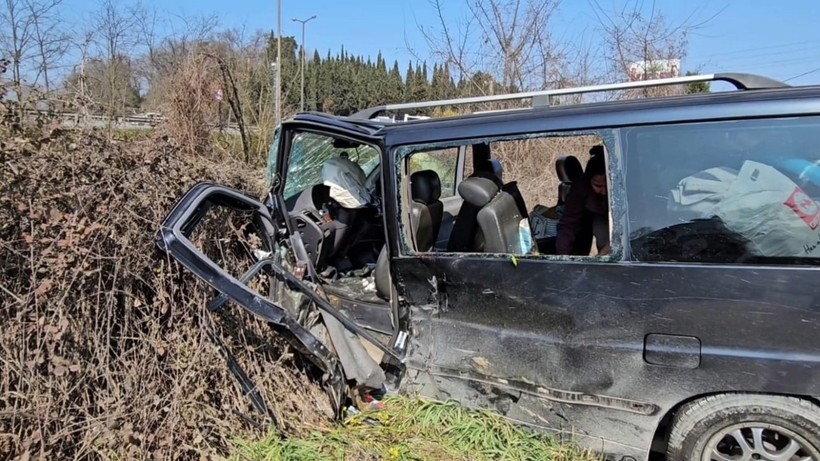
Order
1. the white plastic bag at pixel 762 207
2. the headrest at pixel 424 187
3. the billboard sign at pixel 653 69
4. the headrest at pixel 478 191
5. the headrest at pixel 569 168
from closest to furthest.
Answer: the white plastic bag at pixel 762 207
the headrest at pixel 478 191
the headrest at pixel 424 187
the headrest at pixel 569 168
the billboard sign at pixel 653 69

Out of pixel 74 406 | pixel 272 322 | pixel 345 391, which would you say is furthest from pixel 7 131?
pixel 345 391

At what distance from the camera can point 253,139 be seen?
9.66m

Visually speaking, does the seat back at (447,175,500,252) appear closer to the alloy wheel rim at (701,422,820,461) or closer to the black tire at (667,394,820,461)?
the black tire at (667,394,820,461)

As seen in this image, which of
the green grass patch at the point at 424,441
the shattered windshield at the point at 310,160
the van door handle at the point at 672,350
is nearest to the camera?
the van door handle at the point at 672,350

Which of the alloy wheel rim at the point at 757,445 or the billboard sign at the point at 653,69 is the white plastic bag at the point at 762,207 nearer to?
the alloy wheel rim at the point at 757,445

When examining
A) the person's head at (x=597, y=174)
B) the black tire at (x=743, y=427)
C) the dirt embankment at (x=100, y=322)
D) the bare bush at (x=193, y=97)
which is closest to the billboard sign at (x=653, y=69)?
the bare bush at (x=193, y=97)

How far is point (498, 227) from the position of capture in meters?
3.11

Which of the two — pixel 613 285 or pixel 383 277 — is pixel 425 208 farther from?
pixel 613 285

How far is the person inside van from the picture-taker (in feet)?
10.7

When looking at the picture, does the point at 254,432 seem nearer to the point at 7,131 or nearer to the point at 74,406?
the point at 74,406

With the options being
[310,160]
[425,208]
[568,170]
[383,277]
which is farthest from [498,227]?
[310,160]

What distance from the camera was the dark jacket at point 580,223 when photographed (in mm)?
3324

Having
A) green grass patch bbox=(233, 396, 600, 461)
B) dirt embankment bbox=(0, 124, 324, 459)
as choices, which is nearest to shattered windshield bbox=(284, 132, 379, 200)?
dirt embankment bbox=(0, 124, 324, 459)

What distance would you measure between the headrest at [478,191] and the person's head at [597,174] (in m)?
0.59
